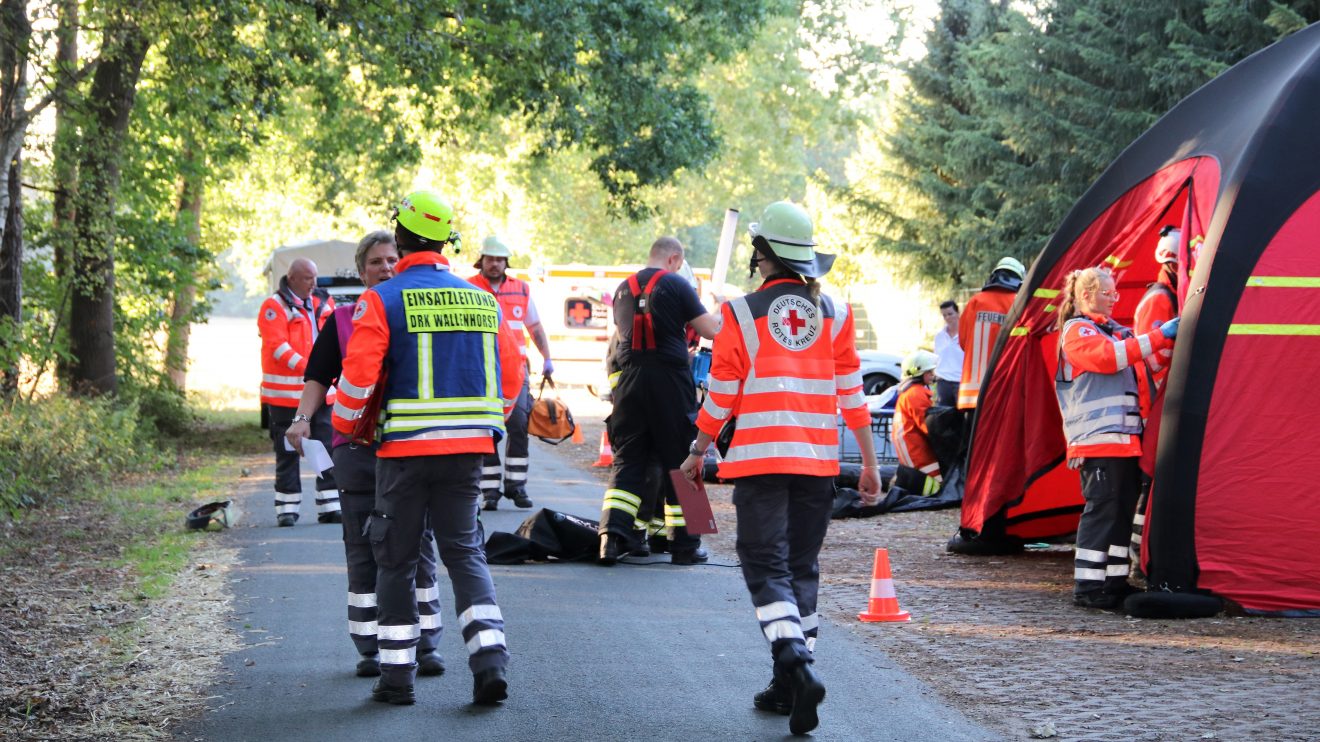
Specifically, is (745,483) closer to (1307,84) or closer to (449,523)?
(449,523)

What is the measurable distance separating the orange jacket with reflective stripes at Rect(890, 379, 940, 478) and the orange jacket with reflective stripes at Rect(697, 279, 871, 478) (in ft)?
24.8

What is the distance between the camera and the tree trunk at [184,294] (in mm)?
20750

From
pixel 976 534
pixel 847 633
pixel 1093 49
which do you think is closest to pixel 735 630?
pixel 847 633

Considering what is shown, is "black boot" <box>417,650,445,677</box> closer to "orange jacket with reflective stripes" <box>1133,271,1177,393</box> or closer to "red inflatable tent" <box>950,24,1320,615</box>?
"red inflatable tent" <box>950,24,1320,615</box>

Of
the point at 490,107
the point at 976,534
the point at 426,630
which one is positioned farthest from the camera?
the point at 490,107

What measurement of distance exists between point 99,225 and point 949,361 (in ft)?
31.0

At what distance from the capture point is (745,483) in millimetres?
6324

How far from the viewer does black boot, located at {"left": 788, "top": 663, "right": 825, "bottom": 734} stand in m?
5.91

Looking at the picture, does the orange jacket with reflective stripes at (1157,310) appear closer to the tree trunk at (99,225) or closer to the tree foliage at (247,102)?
the tree foliage at (247,102)

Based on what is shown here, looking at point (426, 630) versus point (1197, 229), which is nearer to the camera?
point (426, 630)

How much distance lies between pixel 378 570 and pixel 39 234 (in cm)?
1367

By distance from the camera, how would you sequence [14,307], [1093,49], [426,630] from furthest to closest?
1. [1093,49]
2. [14,307]
3. [426,630]

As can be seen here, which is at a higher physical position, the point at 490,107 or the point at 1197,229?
the point at 490,107

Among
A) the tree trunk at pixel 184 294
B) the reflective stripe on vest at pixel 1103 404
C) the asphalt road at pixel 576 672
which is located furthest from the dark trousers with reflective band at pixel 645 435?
the tree trunk at pixel 184 294
